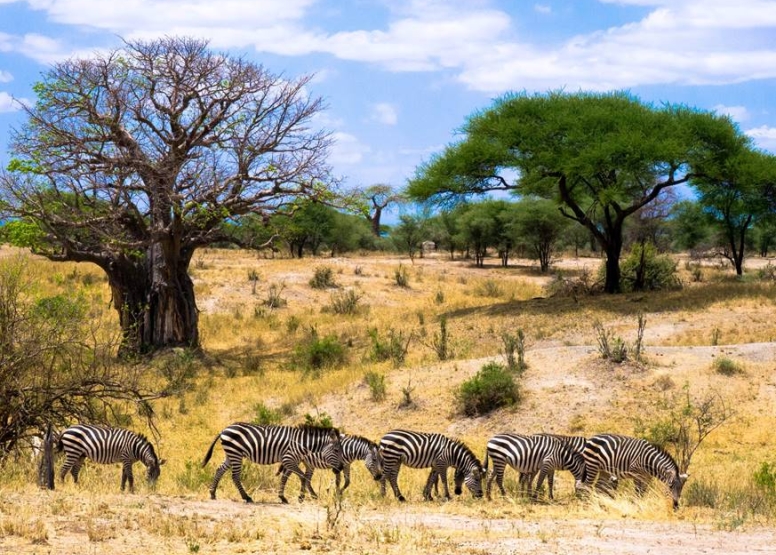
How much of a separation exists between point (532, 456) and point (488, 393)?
20.9ft

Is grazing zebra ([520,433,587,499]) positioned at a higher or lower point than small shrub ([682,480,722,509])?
higher

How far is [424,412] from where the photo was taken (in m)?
20.1

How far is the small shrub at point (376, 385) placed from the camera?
21156 millimetres

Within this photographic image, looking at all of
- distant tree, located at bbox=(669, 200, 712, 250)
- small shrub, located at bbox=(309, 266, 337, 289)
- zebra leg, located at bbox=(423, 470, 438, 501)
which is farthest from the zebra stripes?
distant tree, located at bbox=(669, 200, 712, 250)

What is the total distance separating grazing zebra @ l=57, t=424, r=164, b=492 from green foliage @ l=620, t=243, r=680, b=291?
83.1 feet

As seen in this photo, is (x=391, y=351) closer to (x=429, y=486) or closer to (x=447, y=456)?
(x=447, y=456)

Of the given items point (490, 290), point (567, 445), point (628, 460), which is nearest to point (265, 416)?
point (567, 445)

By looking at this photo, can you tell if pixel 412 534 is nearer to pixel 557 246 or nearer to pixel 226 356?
pixel 226 356

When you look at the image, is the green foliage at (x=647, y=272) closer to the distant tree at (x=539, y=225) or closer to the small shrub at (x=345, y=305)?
the small shrub at (x=345, y=305)

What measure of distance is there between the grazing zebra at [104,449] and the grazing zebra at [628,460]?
6204mm

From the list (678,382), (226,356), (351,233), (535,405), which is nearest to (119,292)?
(226,356)

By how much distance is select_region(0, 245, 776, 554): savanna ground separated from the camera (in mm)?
9266

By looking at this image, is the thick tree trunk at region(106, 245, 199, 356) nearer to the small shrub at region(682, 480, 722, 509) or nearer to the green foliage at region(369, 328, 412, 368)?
the green foliage at region(369, 328, 412, 368)

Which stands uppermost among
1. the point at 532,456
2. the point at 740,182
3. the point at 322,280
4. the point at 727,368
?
the point at 740,182
